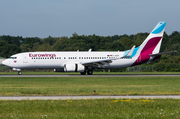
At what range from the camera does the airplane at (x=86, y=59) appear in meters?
50.7

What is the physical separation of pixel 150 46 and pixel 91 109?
3952 centimetres

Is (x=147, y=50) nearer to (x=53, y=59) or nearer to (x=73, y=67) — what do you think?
(x=73, y=67)

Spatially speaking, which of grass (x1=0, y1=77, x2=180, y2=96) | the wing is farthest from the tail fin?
grass (x1=0, y1=77, x2=180, y2=96)

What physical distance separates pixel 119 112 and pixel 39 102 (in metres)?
5.15

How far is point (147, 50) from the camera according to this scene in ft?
171

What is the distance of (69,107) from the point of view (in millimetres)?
15164

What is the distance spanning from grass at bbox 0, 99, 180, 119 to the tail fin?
116 feet

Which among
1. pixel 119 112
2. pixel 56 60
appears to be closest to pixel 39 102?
pixel 119 112

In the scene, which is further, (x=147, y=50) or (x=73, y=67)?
(x=147, y=50)

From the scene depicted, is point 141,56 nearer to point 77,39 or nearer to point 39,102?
point 39,102

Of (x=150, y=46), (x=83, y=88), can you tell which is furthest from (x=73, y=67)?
(x=83, y=88)

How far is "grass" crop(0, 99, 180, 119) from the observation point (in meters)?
12.9

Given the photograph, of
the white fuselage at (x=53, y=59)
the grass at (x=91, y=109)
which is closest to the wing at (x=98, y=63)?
the white fuselage at (x=53, y=59)

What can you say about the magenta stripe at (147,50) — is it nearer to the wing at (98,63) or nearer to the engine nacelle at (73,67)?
the wing at (98,63)
